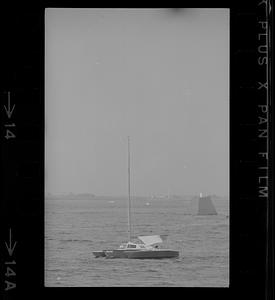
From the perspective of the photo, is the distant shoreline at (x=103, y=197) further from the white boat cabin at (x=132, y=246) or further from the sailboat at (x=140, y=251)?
the white boat cabin at (x=132, y=246)

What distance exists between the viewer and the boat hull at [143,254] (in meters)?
3.11

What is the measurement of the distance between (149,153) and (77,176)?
40 cm

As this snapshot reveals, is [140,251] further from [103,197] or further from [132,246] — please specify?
[103,197]

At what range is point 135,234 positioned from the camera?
3117mm

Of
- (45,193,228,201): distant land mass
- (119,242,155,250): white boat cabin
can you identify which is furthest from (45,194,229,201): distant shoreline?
(119,242,155,250): white boat cabin

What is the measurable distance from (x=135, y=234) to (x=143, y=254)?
4.5 inches

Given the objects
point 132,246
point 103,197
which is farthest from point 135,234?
point 103,197

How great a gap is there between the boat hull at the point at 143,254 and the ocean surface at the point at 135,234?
0.02 meters

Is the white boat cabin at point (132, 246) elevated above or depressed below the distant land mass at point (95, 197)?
below

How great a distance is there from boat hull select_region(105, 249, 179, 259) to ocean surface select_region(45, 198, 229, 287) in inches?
0.9

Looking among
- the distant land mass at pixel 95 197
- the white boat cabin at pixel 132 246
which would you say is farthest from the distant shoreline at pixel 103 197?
the white boat cabin at pixel 132 246

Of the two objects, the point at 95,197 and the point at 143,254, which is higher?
the point at 95,197

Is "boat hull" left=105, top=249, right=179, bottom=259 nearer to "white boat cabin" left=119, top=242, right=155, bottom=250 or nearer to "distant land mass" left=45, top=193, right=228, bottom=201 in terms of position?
"white boat cabin" left=119, top=242, right=155, bottom=250
